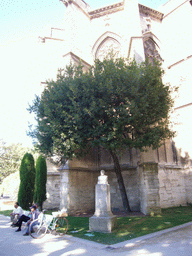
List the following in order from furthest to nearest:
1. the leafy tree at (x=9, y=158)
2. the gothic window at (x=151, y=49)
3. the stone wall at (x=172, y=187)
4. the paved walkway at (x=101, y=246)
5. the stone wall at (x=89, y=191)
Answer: the leafy tree at (x=9, y=158) → the gothic window at (x=151, y=49) → the stone wall at (x=172, y=187) → the stone wall at (x=89, y=191) → the paved walkway at (x=101, y=246)

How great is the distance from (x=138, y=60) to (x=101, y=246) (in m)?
11.8

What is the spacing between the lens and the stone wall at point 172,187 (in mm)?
12281

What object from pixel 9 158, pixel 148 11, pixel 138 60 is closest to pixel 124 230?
pixel 138 60

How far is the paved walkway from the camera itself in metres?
4.59

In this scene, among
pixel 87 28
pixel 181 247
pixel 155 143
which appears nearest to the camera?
pixel 181 247

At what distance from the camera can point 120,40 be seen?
59.4 feet

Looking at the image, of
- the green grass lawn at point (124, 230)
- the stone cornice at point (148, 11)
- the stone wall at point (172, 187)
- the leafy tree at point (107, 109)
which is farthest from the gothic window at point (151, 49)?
the green grass lawn at point (124, 230)

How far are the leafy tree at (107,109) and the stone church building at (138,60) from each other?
1.99 metres

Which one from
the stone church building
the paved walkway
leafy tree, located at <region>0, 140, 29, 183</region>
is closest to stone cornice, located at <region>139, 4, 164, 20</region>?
the stone church building

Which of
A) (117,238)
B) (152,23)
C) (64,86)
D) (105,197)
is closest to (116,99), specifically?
(64,86)

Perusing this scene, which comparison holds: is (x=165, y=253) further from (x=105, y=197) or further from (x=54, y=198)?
(x=54, y=198)

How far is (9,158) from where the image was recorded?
29734 mm

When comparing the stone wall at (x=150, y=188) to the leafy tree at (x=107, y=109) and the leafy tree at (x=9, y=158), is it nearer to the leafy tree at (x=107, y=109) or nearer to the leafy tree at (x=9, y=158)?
the leafy tree at (x=107, y=109)

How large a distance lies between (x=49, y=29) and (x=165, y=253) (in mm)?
21082
